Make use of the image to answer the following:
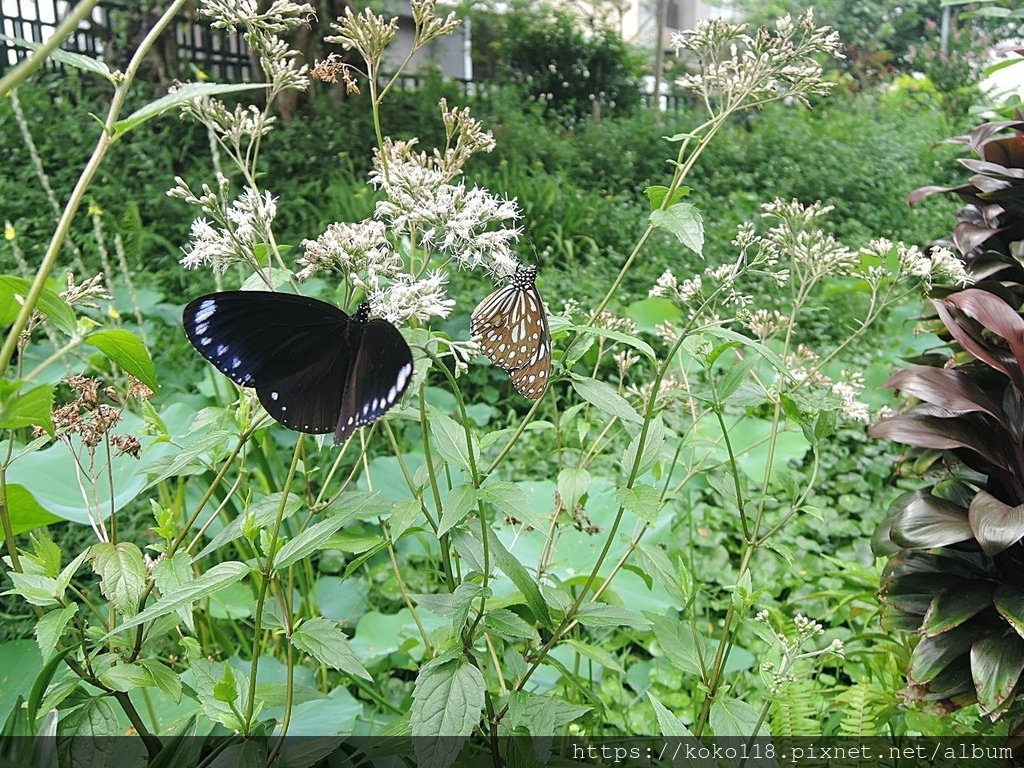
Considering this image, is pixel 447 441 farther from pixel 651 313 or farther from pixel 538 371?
pixel 651 313

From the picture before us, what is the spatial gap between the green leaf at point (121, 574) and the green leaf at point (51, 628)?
47 mm

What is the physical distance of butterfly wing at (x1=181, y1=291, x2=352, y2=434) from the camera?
3.28ft

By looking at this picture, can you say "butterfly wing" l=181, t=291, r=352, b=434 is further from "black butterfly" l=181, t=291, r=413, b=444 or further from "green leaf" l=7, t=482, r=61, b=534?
"green leaf" l=7, t=482, r=61, b=534

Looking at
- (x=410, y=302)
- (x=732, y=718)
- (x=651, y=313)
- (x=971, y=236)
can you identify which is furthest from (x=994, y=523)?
(x=651, y=313)

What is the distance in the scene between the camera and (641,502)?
1.19 meters

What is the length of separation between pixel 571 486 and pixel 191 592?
Answer: 24.5 inches

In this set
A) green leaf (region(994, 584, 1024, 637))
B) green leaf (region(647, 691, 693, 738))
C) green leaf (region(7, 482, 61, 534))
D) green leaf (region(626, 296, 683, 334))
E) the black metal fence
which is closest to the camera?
green leaf (region(647, 691, 693, 738))

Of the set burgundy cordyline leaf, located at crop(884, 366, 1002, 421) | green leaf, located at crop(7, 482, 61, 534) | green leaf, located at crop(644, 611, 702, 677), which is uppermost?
burgundy cordyline leaf, located at crop(884, 366, 1002, 421)

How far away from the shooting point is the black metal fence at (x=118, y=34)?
705 cm

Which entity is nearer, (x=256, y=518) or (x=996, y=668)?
(x=256, y=518)

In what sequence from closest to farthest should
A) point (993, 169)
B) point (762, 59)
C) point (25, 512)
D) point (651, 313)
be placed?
point (762, 59) → point (25, 512) → point (993, 169) → point (651, 313)

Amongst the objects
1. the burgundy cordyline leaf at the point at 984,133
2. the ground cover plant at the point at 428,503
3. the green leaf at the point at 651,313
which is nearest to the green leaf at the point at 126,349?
the ground cover plant at the point at 428,503

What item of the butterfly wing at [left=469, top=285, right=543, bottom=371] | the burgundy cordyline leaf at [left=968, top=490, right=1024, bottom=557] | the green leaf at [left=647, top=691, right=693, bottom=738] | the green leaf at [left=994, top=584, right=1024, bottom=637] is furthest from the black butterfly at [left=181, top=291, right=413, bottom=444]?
the green leaf at [left=994, top=584, right=1024, bottom=637]

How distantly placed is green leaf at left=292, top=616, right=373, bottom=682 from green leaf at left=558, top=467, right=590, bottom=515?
424 millimetres
